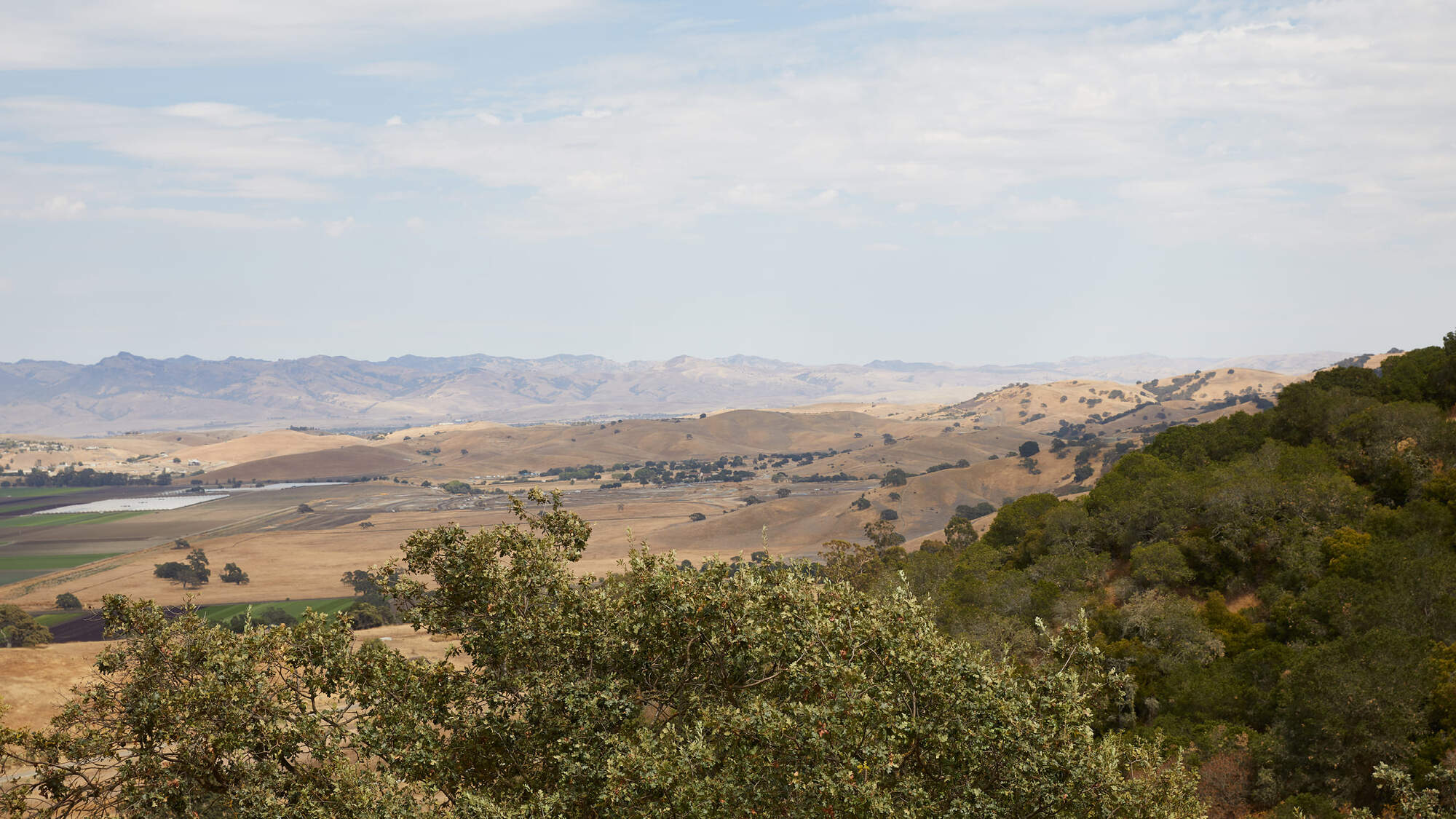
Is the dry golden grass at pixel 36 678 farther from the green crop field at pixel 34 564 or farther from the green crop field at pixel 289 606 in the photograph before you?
the green crop field at pixel 34 564

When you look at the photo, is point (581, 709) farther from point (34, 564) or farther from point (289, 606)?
point (34, 564)

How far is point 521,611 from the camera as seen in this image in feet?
56.0

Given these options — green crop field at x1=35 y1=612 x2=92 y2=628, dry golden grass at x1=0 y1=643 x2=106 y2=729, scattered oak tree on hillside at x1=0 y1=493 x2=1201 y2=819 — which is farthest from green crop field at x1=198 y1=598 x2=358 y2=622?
scattered oak tree on hillside at x1=0 y1=493 x2=1201 y2=819

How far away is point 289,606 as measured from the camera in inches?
4587

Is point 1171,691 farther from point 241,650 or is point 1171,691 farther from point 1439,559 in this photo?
point 241,650

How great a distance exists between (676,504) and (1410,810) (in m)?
184

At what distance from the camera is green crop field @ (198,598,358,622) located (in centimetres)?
11288

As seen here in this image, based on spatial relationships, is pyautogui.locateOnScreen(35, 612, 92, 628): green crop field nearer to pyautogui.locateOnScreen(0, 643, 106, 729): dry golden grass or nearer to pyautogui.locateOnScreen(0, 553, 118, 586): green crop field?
pyautogui.locateOnScreen(0, 553, 118, 586): green crop field

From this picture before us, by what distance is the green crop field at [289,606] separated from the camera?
113 m

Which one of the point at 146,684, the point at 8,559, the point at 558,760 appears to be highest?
the point at 146,684

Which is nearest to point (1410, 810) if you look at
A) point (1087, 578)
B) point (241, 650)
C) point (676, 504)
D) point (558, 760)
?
point (558, 760)

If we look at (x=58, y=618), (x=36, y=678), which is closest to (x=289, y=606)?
(x=58, y=618)

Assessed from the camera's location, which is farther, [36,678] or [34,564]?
[34,564]

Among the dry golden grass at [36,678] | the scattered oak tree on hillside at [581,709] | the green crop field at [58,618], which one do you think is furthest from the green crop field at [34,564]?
the scattered oak tree on hillside at [581,709]
